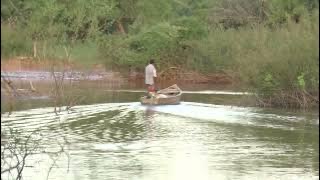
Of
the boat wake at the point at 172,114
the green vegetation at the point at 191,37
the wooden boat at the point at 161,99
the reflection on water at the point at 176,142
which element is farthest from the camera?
the wooden boat at the point at 161,99

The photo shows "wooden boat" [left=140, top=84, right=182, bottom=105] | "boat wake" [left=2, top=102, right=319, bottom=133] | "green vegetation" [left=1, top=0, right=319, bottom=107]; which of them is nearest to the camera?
"green vegetation" [left=1, top=0, right=319, bottom=107]

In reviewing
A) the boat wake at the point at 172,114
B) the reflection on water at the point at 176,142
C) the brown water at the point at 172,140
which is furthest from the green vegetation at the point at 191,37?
the boat wake at the point at 172,114

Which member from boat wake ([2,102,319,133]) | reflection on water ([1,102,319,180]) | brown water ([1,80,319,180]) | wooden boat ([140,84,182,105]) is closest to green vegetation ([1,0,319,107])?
brown water ([1,80,319,180])

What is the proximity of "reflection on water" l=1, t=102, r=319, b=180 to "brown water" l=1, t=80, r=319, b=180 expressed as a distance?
2 cm

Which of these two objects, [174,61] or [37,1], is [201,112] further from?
[174,61]

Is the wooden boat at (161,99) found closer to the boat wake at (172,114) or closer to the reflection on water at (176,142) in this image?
the boat wake at (172,114)

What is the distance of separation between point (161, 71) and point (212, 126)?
24.0 metres

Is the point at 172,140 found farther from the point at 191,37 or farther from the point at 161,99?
the point at 191,37

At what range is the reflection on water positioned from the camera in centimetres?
1309

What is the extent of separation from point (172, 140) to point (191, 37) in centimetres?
2800

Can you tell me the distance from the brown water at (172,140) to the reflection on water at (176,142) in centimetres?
2

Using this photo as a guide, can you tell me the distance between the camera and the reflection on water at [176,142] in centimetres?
1309

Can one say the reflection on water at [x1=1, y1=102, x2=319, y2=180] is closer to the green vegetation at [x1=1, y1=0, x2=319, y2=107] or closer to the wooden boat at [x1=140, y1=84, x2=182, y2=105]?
the wooden boat at [x1=140, y1=84, x2=182, y2=105]

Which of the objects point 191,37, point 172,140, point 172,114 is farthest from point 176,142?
point 191,37
